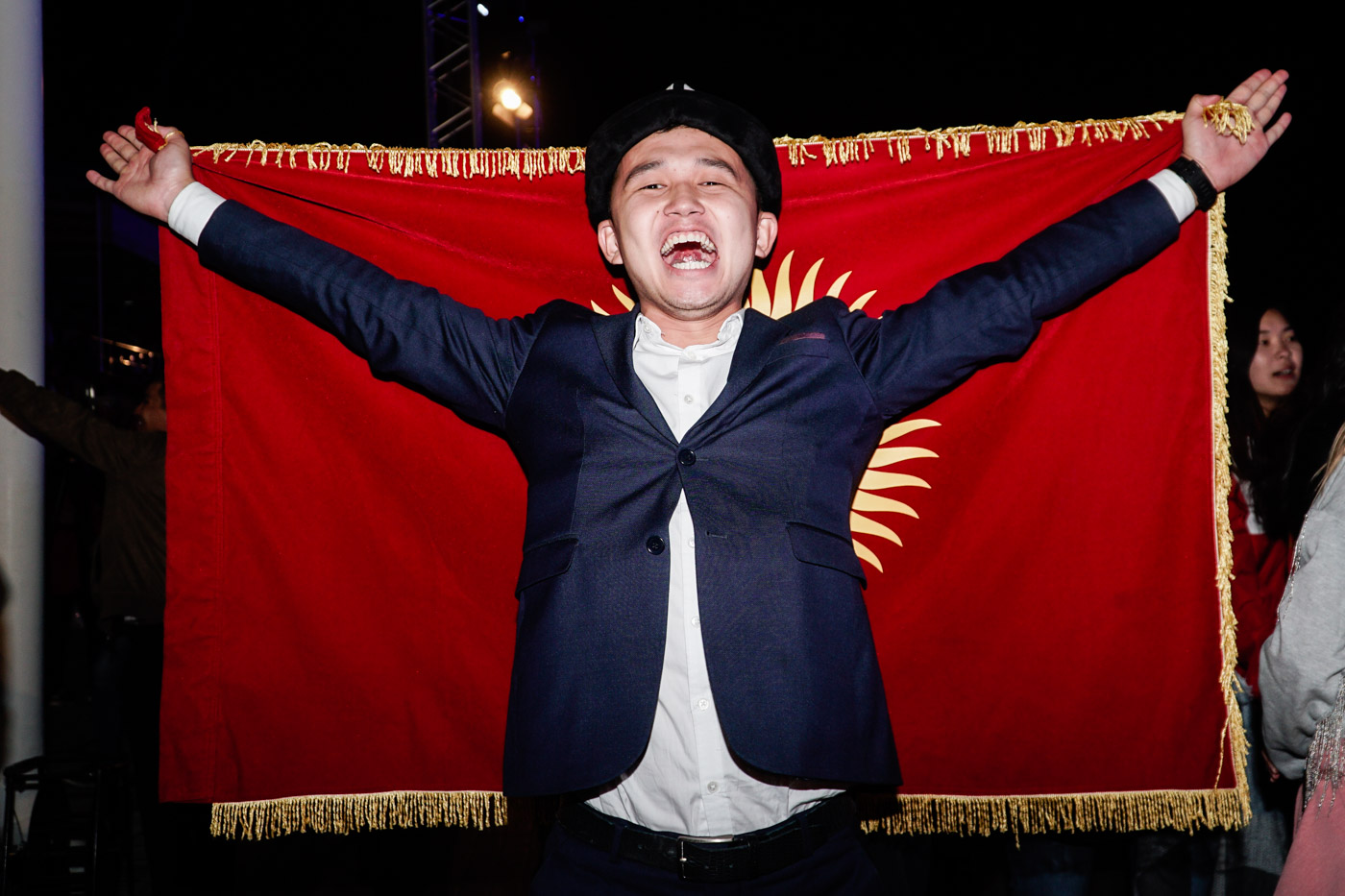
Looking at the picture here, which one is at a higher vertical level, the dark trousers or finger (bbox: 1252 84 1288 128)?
finger (bbox: 1252 84 1288 128)

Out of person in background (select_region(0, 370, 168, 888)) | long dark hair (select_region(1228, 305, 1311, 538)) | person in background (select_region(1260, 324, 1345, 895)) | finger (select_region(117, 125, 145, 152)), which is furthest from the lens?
person in background (select_region(0, 370, 168, 888))

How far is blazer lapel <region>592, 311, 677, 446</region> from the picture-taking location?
163 cm

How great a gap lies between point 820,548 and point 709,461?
25cm

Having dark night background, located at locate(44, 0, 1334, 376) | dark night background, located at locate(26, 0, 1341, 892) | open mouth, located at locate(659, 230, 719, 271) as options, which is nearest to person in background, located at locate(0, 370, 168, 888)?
dark night background, located at locate(26, 0, 1341, 892)

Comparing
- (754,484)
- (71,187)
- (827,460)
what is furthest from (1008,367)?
(71,187)

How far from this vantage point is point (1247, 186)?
505cm

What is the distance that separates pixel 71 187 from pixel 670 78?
20.6ft

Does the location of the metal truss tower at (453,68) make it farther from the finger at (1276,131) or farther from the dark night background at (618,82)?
the finger at (1276,131)

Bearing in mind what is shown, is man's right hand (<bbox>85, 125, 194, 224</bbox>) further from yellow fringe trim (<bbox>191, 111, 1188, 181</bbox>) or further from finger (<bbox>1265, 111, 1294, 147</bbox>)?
finger (<bbox>1265, 111, 1294, 147</bbox>)

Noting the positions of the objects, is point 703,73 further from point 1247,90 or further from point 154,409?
point 1247,90

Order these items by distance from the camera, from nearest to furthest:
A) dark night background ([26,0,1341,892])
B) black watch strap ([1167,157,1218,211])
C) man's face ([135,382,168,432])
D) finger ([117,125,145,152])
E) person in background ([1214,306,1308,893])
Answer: black watch strap ([1167,157,1218,211]), finger ([117,125,145,152]), person in background ([1214,306,1308,893]), man's face ([135,382,168,432]), dark night background ([26,0,1341,892])

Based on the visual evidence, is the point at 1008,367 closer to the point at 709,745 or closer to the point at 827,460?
the point at 827,460

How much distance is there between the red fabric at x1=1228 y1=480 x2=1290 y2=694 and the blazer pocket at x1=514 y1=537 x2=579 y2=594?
2.04 metres

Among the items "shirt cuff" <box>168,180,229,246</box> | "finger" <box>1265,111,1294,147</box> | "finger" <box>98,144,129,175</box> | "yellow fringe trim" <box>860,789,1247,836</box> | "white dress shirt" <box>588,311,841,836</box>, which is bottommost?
"yellow fringe trim" <box>860,789,1247,836</box>
